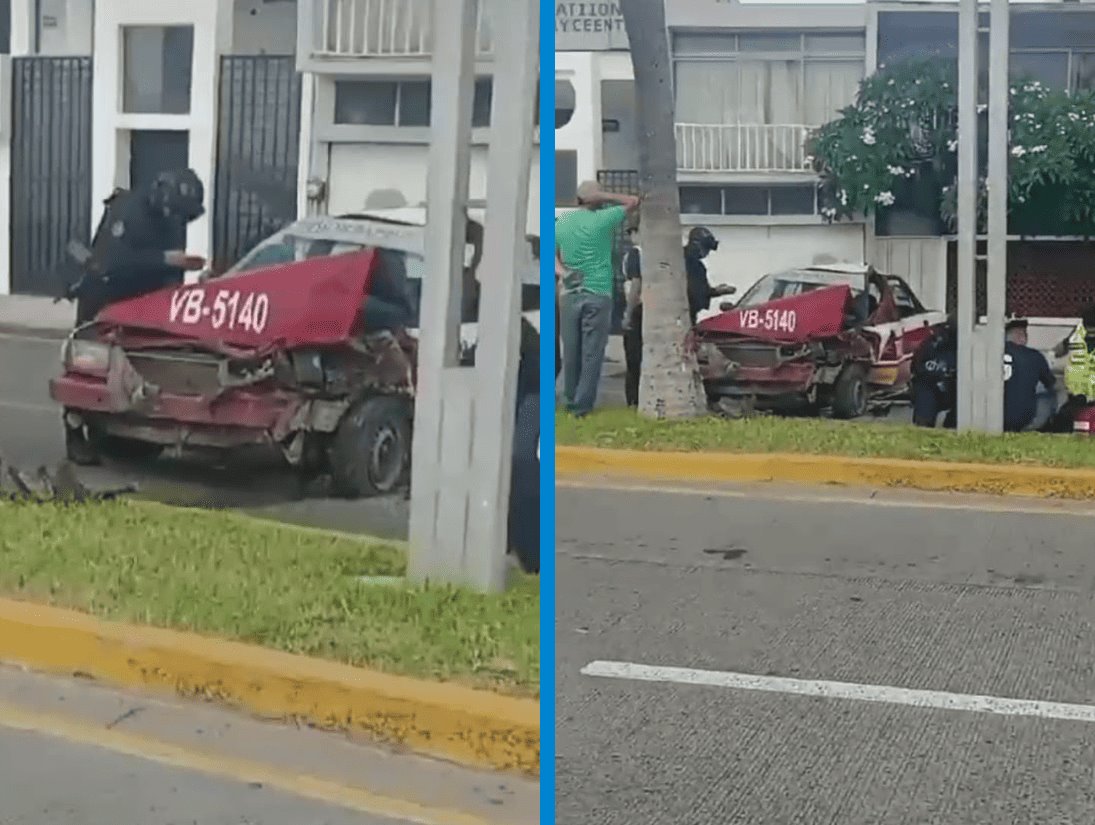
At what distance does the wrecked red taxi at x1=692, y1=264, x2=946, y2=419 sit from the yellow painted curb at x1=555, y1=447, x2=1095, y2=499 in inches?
54.6

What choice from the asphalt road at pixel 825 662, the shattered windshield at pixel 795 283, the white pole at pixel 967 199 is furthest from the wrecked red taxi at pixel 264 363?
the shattered windshield at pixel 795 283

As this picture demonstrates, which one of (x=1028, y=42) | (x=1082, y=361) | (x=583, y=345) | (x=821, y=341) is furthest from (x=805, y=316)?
(x=1028, y=42)

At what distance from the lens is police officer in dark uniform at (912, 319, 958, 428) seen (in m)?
10.5

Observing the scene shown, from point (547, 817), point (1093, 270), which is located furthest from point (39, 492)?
point (1093, 270)

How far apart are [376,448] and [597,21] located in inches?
242

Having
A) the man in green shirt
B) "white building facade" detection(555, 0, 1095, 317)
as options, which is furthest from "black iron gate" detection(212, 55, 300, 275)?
"white building facade" detection(555, 0, 1095, 317)

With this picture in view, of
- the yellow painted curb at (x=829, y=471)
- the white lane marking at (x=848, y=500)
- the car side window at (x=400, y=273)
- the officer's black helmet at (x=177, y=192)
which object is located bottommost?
the white lane marking at (x=848, y=500)

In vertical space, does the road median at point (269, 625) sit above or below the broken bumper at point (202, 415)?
below

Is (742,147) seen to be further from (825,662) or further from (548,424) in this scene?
(548,424)

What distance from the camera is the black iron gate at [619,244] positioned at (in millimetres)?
9195

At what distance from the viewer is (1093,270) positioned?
1056 cm

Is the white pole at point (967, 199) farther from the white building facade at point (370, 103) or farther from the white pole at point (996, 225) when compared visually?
the white building facade at point (370, 103)

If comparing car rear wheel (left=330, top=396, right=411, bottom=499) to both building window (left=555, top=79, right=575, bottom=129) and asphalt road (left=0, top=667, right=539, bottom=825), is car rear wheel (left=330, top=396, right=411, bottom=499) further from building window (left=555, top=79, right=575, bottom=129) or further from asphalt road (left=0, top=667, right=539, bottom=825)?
building window (left=555, top=79, right=575, bottom=129)

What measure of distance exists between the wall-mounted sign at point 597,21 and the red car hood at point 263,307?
5850 mm
